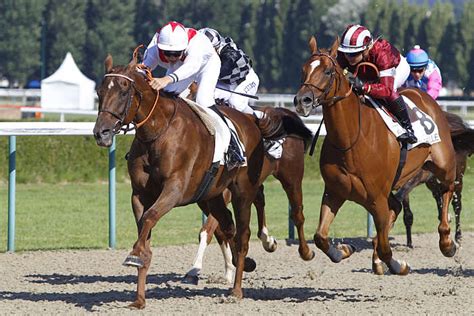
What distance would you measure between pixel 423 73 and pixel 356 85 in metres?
2.60

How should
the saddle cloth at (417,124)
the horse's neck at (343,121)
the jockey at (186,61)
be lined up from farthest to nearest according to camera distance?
the saddle cloth at (417,124) < the jockey at (186,61) < the horse's neck at (343,121)

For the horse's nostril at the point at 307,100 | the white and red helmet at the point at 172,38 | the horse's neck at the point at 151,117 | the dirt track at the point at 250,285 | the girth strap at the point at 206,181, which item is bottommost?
the dirt track at the point at 250,285

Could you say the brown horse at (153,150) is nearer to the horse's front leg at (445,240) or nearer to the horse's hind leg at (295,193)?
the horse's hind leg at (295,193)

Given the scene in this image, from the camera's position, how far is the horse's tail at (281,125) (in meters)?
8.45

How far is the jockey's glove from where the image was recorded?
7501 mm

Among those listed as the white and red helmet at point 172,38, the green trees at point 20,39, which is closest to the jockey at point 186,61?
the white and red helmet at point 172,38

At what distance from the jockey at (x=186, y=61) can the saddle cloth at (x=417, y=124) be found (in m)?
0.96

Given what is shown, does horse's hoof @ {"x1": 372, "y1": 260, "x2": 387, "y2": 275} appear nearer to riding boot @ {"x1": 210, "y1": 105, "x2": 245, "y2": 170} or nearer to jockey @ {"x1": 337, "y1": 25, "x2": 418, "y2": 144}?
jockey @ {"x1": 337, "y1": 25, "x2": 418, "y2": 144}

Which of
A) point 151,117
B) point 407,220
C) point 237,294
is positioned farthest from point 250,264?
point 407,220

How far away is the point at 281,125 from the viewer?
8.62m

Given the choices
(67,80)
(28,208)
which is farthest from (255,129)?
(67,80)

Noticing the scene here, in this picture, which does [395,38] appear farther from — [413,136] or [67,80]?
[413,136]

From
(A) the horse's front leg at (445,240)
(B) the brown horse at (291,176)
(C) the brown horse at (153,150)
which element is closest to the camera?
(C) the brown horse at (153,150)

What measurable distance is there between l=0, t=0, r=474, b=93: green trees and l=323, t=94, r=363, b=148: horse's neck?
158ft
